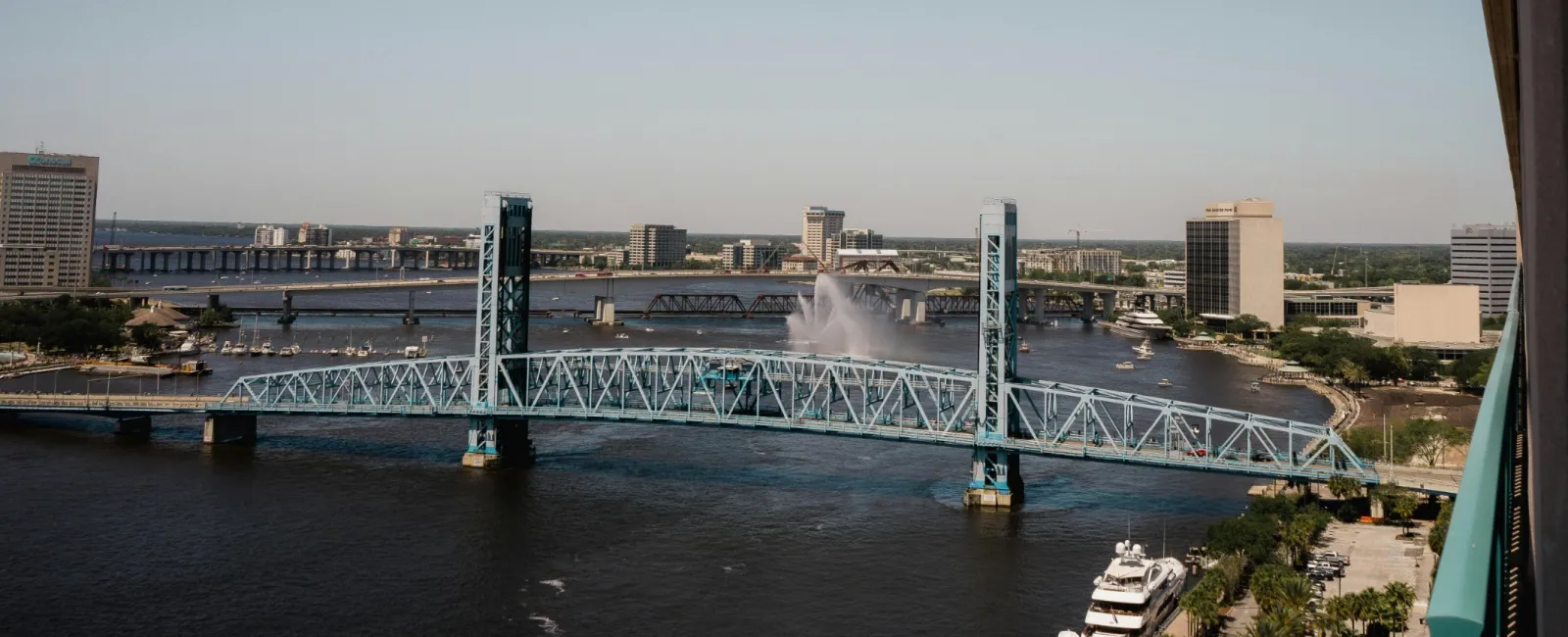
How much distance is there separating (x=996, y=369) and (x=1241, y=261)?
9014cm

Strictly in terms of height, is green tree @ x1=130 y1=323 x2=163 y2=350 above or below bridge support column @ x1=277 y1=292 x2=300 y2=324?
below

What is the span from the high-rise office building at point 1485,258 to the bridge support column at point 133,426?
13145 centimetres

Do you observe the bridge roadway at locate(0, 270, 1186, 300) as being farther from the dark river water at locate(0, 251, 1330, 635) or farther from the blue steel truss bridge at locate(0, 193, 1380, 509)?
the blue steel truss bridge at locate(0, 193, 1380, 509)

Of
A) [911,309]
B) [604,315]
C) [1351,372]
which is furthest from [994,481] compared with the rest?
[911,309]

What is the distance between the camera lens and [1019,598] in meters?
32.7

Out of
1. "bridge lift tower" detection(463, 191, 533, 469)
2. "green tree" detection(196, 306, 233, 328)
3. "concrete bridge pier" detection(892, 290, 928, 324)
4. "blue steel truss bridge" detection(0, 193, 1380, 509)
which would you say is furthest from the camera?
"concrete bridge pier" detection(892, 290, 928, 324)

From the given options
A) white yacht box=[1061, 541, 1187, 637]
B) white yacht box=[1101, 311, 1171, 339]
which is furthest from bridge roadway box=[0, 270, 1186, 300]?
white yacht box=[1061, 541, 1187, 637]

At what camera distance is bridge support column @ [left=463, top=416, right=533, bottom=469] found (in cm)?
4750

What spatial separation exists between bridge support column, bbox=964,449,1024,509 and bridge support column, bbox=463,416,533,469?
1739cm

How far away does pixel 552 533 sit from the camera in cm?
3847

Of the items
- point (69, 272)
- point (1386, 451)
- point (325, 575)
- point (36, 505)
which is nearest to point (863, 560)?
A: point (325, 575)

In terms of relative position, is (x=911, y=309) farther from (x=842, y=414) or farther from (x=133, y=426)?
(x=133, y=426)

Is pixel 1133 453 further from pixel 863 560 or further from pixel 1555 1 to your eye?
pixel 1555 1

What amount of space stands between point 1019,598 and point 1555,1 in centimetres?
3082
